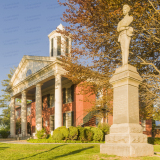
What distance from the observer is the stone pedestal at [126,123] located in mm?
6641

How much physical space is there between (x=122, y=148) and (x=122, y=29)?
475 centimetres

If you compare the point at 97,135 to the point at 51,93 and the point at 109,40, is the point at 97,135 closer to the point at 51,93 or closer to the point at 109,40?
the point at 109,40

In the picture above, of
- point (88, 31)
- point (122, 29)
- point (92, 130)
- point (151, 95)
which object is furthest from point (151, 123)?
A: point (122, 29)

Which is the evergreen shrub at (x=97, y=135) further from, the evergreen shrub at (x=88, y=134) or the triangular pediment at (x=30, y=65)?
the triangular pediment at (x=30, y=65)

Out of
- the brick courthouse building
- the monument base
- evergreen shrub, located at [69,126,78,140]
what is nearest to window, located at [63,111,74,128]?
the brick courthouse building

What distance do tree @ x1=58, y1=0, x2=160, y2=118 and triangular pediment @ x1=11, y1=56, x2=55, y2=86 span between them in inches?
309

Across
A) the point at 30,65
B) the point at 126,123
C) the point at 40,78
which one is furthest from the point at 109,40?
the point at 30,65

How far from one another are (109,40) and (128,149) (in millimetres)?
8191

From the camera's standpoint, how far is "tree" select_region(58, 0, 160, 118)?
37.0 feet

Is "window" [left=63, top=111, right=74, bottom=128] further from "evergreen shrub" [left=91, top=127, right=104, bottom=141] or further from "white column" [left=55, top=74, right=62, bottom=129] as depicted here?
"evergreen shrub" [left=91, top=127, right=104, bottom=141]

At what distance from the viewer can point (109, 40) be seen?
515 inches

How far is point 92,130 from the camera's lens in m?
17.2

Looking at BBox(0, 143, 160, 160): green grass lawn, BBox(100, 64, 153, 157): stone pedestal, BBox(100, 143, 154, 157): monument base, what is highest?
BBox(100, 64, 153, 157): stone pedestal

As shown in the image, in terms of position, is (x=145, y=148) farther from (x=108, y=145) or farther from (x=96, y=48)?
(x=96, y=48)
